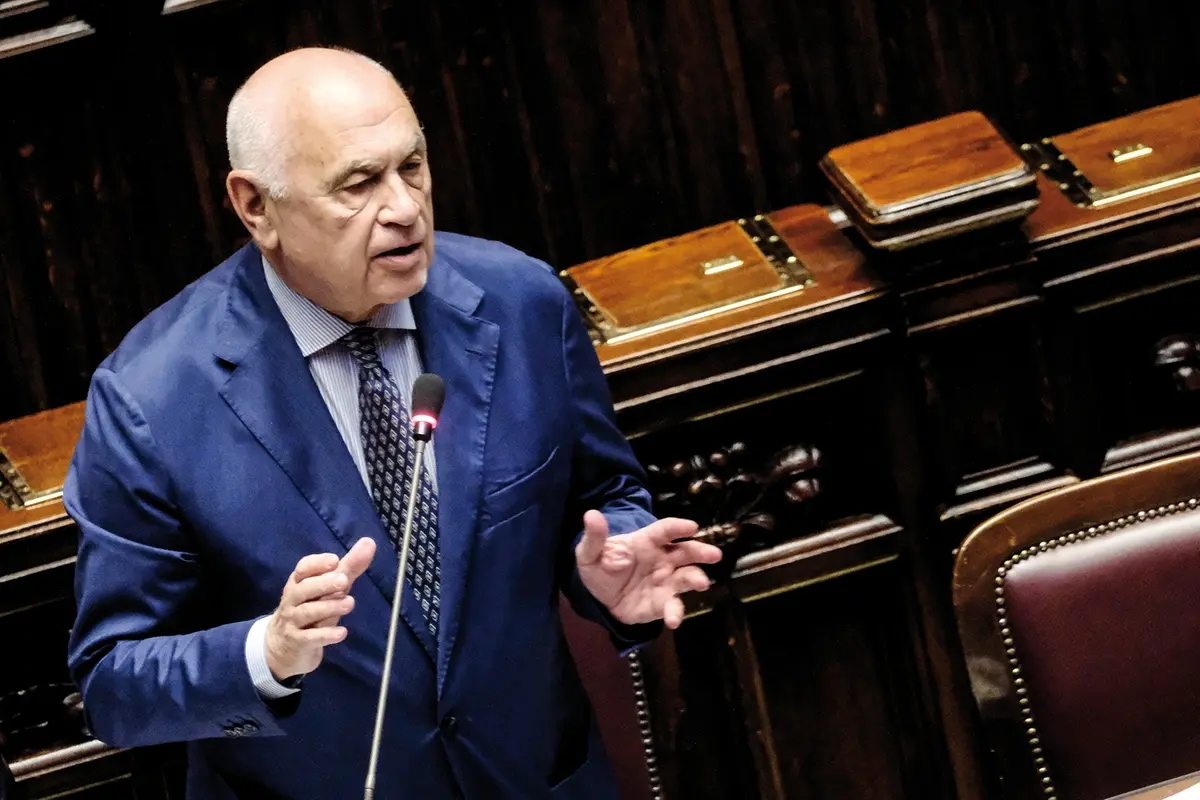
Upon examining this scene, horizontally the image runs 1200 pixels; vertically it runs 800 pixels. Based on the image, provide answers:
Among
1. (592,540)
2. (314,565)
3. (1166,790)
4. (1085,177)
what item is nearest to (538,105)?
(1085,177)

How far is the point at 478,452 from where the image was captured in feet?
5.97

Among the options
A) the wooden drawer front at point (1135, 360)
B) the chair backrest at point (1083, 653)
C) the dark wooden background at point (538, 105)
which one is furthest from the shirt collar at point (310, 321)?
the wooden drawer front at point (1135, 360)

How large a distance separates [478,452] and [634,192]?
3.81ft

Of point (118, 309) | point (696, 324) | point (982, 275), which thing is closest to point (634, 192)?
point (696, 324)

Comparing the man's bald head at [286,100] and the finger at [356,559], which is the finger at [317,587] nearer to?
the finger at [356,559]

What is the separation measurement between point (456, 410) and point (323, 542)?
0.22 m

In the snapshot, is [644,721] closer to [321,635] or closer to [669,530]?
[669,530]

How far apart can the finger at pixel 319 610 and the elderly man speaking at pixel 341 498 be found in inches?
7.4

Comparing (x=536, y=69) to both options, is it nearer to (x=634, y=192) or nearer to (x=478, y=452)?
(x=634, y=192)

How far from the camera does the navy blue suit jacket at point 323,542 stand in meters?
1.73

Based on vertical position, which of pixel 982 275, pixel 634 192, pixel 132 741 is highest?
pixel 634 192

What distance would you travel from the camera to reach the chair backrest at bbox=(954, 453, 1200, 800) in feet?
5.72

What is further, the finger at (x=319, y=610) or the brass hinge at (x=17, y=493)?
the brass hinge at (x=17, y=493)

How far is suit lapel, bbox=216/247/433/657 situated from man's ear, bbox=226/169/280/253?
0.28ft
